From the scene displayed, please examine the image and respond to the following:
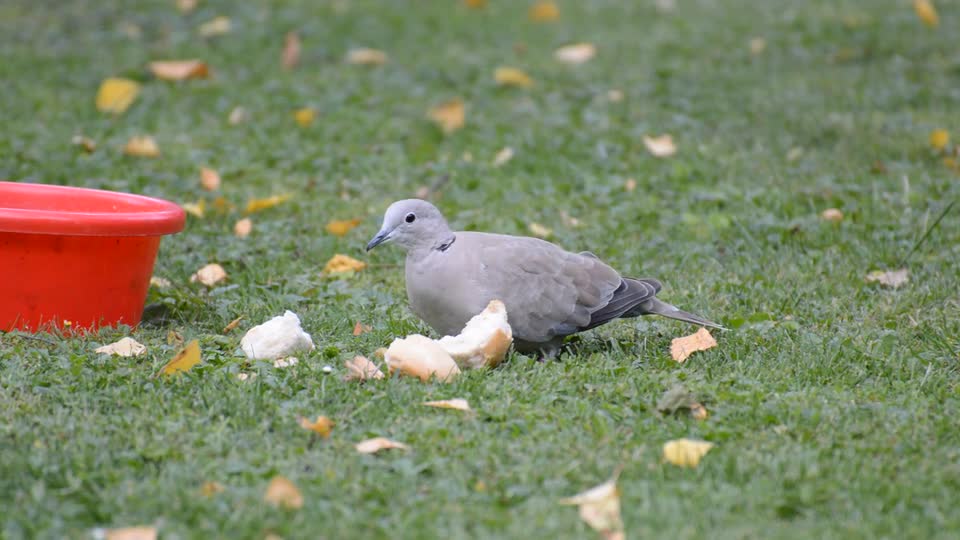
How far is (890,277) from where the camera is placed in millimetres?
5145

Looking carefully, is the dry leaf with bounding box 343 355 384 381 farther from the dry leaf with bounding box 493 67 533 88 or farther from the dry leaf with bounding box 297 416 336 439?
the dry leaf with bounding box 493 67 533 88

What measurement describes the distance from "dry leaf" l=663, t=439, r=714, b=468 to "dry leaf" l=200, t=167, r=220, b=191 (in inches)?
153

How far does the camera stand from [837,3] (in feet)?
35.0

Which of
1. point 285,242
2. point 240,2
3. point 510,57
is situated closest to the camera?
point 285,242

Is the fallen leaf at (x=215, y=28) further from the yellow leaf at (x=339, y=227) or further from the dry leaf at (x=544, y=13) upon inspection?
the yellow leaf at (x=339, y=227)

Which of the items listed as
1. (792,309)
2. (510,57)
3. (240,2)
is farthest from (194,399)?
(240,2)

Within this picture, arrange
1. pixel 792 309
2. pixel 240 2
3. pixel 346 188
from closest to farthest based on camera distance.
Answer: pixel 792 309
pixel 346 188
pixel 240 2

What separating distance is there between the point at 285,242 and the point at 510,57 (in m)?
3.96

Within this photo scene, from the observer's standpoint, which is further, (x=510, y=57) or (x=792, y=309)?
(x=510, y=57)

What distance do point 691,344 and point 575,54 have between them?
17.2 feet

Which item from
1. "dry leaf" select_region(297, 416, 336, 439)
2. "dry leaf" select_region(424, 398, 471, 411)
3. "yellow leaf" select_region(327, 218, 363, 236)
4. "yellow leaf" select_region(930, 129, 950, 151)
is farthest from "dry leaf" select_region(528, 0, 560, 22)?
"dry leaf" select_region(297, 416, 336, 439)

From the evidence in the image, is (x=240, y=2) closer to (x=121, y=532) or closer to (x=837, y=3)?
(x=837, y=3)

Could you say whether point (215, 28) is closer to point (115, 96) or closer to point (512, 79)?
point (115, 96)

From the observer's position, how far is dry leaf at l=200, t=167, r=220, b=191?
645 centimetres
